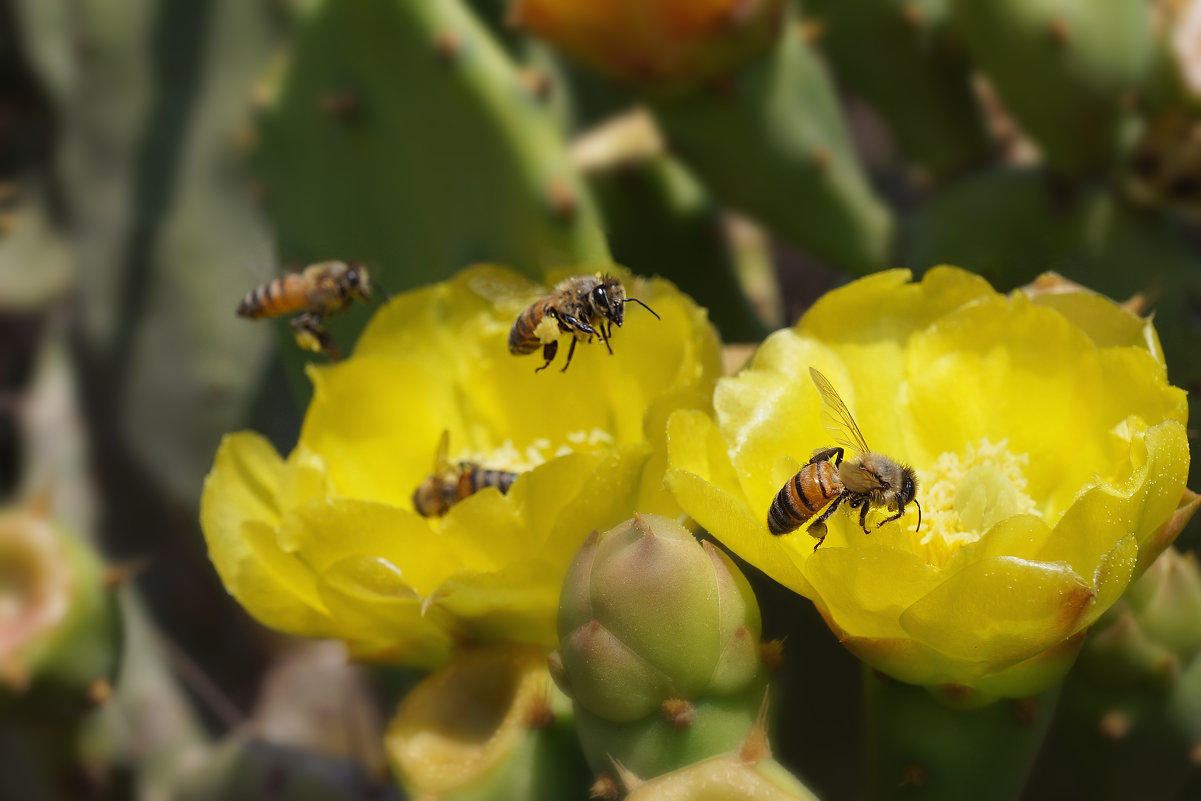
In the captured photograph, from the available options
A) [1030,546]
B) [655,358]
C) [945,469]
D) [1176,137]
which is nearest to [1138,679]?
[945,469]

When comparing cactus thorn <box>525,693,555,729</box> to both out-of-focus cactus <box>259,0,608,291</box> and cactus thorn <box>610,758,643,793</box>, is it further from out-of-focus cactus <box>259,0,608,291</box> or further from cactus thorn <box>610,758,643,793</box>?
out-of-focus cactus <box>259,0,608,291</box>

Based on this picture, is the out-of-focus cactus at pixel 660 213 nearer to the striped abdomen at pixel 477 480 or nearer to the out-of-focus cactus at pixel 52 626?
the striped abdomen at pixel 477 480

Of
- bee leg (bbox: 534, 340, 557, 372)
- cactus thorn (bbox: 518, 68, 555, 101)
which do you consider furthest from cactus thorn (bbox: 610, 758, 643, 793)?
cactus thorn (bbox: 518, 68, 555, 101)

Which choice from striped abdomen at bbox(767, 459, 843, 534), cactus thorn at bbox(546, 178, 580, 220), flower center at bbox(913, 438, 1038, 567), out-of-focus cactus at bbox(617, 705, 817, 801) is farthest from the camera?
cactus thorn at bbox(546, 178, 580, 220)

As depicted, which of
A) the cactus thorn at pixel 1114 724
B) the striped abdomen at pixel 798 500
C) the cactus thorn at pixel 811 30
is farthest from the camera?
the cactus thorn at pixel 811 30

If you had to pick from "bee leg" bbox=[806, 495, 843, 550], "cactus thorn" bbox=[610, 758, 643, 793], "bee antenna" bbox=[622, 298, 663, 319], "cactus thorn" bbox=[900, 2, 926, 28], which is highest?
"bee antenna" bbox=[622, 298, 663, 319]

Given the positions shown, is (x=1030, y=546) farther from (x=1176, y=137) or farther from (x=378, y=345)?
(x=1176, y=137)

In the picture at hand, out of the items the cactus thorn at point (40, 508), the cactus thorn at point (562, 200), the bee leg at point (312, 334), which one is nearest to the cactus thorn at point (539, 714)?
the bee leg at point (312, 334)
